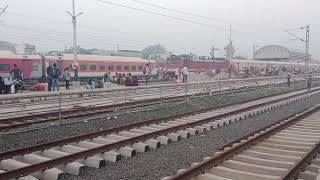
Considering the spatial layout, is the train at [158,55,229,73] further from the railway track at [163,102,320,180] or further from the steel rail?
the railway track at [163,102,320,180]

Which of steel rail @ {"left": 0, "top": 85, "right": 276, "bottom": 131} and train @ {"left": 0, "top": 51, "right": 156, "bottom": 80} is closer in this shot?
steel rail @ {"left": 0, "top": 85, "right": 276, "bottom": 131}

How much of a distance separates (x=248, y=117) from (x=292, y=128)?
146 inches

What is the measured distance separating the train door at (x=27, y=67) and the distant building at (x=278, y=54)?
88111mm

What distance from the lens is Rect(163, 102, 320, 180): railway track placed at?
7.36m

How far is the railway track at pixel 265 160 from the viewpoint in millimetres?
7363

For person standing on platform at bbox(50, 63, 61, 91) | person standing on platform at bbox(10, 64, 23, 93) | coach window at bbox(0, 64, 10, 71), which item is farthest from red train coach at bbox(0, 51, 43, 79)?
person standing on platform at bbox(50, 63, 61, 91)

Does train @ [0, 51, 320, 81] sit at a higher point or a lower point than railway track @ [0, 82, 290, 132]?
higher

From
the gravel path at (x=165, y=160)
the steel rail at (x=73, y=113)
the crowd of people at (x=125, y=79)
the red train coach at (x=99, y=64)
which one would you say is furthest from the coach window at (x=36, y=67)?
the gravel path at (x=165, y=160)

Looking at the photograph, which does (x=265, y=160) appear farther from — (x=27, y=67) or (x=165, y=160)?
(x=27, y=67)

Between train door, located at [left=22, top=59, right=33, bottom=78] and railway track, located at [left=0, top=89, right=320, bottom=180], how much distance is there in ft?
72.4

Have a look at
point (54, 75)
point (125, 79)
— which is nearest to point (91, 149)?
point (54, 75)

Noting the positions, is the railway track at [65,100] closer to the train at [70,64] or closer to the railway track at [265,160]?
the railway track at [265,160]

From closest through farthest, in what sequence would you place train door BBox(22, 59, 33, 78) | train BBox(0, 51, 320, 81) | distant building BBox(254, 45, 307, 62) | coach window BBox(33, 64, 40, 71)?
1. train BBox(0, 51, 320, 81)
2. train door BBox(22, 59, 33, 78)
3. coach window BBox(33, 64, 40, 71)
4. distant building BBox(254, 45, 307, 62)

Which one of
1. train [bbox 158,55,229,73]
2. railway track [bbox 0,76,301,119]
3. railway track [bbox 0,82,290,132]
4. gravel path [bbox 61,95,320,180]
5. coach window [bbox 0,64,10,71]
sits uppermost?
train [bbox 158,55,229,73]
